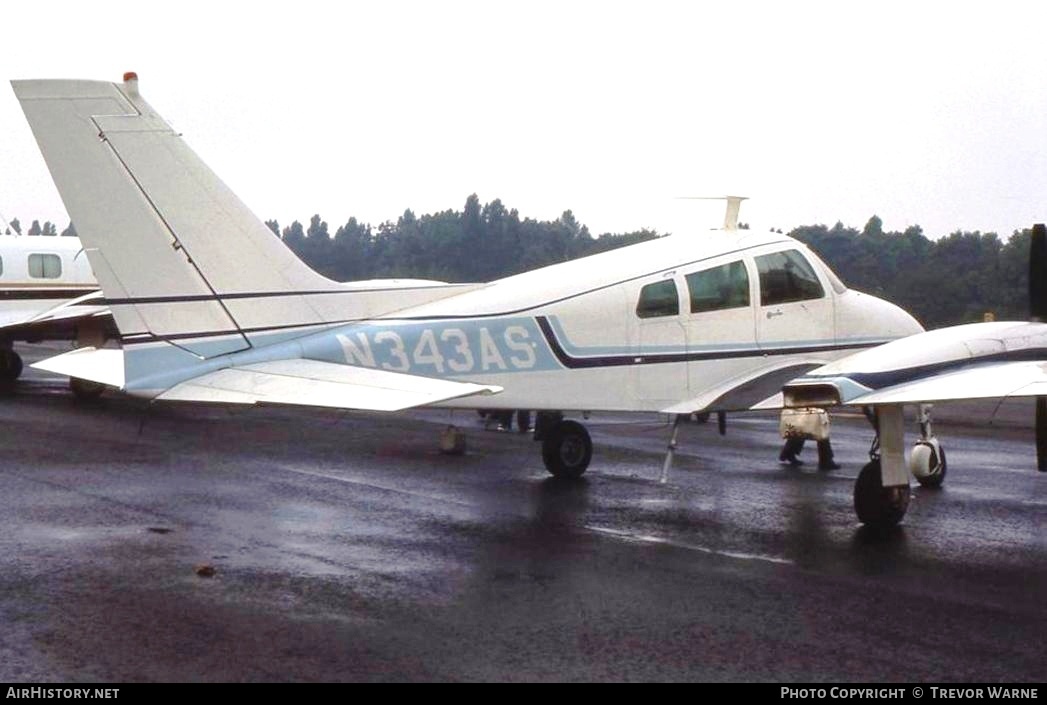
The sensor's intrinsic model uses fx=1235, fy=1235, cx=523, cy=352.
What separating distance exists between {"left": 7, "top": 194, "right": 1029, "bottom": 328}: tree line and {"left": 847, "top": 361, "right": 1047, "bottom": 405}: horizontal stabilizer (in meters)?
31.5

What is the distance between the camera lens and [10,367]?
28.6 metres

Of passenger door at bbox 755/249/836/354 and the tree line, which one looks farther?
the tree line

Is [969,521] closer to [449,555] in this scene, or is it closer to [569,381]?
[569,381]

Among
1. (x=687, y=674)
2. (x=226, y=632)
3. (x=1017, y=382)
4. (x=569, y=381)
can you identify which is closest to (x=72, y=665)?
(x=226, y=632)

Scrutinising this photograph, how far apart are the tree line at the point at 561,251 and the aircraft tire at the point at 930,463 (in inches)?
1092

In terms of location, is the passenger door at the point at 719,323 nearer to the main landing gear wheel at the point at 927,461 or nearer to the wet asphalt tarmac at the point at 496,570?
the wet asphalt tarmac at the point at 496,570

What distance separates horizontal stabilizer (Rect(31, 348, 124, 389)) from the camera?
12.8 m

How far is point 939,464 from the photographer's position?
15008 mm

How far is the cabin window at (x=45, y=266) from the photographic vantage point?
2841 cm

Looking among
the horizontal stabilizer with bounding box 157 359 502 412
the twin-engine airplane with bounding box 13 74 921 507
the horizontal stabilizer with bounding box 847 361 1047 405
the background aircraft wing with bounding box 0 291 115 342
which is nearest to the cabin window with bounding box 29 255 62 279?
the background aircraft wing with bounding box 0 291 115 342

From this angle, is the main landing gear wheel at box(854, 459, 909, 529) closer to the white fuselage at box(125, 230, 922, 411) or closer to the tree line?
the white fuselage at box(125, 230, 922, 411)

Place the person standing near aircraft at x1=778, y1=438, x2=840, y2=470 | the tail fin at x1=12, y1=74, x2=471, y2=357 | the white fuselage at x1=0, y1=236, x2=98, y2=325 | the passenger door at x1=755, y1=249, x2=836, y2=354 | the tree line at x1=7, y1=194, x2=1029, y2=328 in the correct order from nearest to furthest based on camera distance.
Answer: the tail fin at x1=12, y1=74, x2=471, y2=357 < the passenger door at x1=755, y1=249, x2=836, y2=354 < the person standing near aircraft at x1=778, y1=438, x2=840, y2=470 < the white fuselage at x1=0, y1=236, x2=98, y2=325 < the tree line at x1=7, y1=194, x2=1029, y2=328

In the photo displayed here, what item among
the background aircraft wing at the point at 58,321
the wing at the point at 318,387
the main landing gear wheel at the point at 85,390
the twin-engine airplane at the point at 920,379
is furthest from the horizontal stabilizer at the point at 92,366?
the background aircraft wing at the point at 58,321

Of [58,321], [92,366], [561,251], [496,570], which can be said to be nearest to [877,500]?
[496,570]
